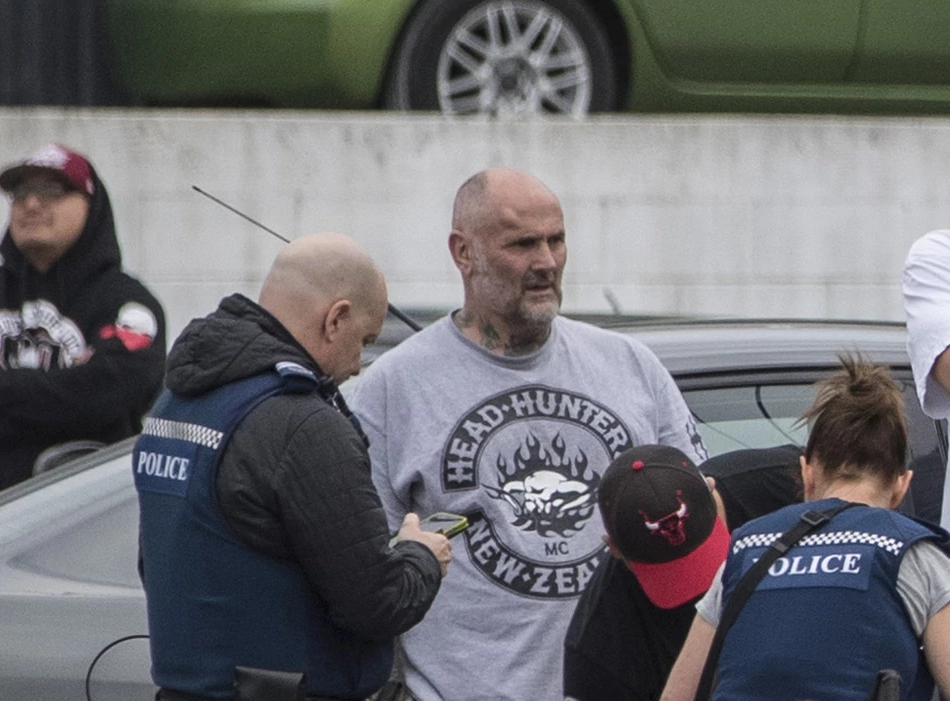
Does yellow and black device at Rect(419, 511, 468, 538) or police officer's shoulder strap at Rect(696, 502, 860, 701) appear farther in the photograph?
yellow and black device at Rect(419, 511, 468, 538)

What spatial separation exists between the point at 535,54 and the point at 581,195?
2.17 feet

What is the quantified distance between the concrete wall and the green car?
Result: 1.20ft

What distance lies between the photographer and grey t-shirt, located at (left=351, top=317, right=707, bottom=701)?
3605mm

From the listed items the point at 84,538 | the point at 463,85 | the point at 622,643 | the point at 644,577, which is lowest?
the point at 84,538

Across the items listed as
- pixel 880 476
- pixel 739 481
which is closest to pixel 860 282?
pixel 739 481

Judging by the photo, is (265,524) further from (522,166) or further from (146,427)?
(522,166)

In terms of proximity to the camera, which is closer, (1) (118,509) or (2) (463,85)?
(1) (118,509)

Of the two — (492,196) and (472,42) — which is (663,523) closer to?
(492,196)

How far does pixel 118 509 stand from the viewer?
4141mm

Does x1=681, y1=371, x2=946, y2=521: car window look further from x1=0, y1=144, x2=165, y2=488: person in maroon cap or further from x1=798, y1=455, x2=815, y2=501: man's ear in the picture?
x1=0, y1=144, x2=165, y2=488: person in maroon cap

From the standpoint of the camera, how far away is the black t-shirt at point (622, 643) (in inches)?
128

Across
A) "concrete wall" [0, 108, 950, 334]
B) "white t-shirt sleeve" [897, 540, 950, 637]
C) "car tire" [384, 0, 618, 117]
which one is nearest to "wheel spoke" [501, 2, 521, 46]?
"car tire" [384, 0, 618, 117]

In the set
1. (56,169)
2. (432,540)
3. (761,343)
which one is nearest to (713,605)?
(432,540)

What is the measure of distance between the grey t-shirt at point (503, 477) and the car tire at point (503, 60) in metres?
4.69
